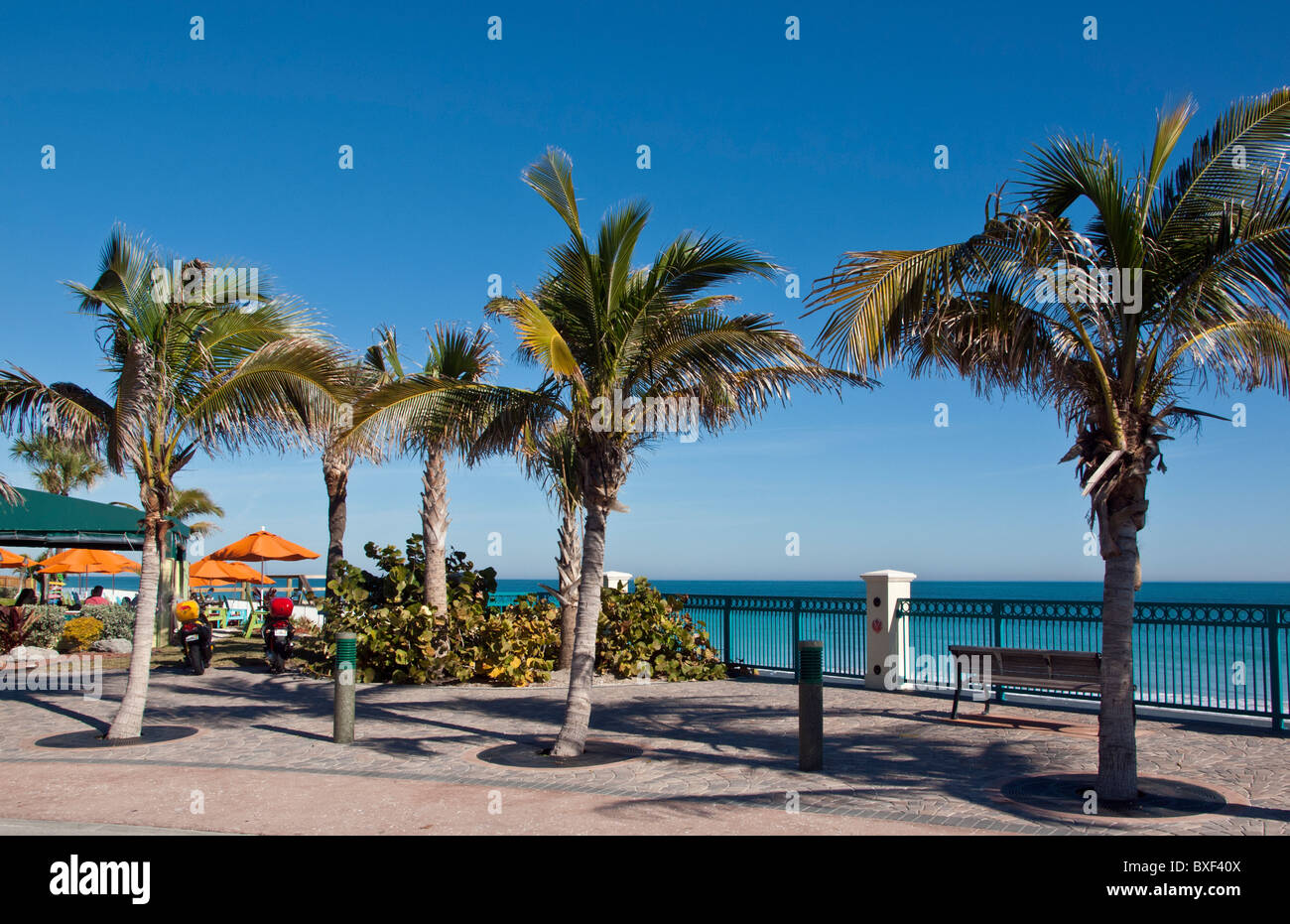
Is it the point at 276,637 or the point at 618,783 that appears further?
the point at 276,637

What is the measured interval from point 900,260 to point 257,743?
7.88 metres

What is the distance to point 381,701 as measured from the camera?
503 inches

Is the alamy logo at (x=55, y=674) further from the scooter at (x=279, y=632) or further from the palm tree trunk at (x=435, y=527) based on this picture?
the palm tree trunk at (x=435, y=527)

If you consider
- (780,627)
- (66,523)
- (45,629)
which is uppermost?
(66,523)

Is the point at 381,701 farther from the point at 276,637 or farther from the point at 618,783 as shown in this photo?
the point at 618,783

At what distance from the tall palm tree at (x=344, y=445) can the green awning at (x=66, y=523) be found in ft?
10.0

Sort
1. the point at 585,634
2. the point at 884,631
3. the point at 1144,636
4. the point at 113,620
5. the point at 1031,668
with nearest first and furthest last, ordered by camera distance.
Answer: the point at 585,634
the point at 1031,668
the point at 1144,636
the point at 884,631
the point at 113,620

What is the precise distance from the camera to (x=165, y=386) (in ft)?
35.3

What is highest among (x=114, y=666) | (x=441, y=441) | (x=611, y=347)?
(x=611, y=347)

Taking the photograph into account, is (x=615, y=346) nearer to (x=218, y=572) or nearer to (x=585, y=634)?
(x=585, y=634)

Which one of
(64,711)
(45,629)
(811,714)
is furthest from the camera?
(45,629)

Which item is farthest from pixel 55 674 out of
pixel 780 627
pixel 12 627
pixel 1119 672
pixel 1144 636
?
pixel 1144 636

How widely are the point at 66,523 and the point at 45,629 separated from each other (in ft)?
11.1
